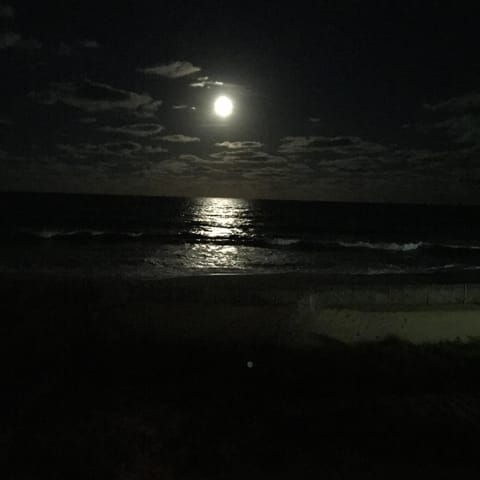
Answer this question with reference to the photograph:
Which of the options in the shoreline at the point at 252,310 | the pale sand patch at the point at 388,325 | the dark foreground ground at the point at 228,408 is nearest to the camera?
the dark foreground ground at the point at 228,408

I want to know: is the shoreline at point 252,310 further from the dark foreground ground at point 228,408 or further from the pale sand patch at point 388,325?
the dark foreground ground at point 228,408

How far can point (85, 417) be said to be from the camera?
635 cm

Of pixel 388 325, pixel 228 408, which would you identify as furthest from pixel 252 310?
pixel 228 408

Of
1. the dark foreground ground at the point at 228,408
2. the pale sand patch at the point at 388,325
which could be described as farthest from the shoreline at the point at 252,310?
the dark foreground ground at the point at 228,408

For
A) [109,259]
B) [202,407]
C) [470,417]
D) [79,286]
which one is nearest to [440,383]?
[470,417]

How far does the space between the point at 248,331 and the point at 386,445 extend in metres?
4.69

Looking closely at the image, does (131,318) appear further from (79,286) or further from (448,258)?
(448,258)

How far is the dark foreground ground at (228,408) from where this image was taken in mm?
5391

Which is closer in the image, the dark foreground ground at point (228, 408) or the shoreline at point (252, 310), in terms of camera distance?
the dark foreground ground at point (228, 408)

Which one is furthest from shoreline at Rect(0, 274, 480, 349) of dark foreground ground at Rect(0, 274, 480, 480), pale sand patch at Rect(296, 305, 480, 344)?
dark foreground ground at Rect(0, 274, 480, 480)

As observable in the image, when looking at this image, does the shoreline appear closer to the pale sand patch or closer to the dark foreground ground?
the pale sand patch

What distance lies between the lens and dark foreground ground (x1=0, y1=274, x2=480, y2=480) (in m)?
5.39

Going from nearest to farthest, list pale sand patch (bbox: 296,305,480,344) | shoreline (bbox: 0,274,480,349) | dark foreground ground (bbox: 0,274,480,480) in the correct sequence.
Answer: dark foreground ground (bbox: 0,274,480,480) < shoreline (bbox: 0,274,480,349) < pale sand patch (bbox: 296,305,480,344)

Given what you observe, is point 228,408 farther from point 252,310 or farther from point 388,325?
point 388,325
